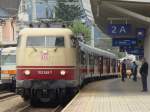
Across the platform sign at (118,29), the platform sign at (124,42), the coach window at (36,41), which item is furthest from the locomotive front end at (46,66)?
the platform sign at (124,42)

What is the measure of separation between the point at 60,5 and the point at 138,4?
→ 217 feet

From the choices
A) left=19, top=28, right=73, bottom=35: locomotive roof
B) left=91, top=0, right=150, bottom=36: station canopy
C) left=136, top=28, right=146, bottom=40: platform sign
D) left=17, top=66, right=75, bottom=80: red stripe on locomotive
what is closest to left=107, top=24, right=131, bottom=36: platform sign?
left=136, top=28, right=146, bottom=40: platform sign

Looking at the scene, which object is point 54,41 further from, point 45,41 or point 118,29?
point 118,29

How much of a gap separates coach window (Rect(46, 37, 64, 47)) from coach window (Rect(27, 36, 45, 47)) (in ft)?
0.67

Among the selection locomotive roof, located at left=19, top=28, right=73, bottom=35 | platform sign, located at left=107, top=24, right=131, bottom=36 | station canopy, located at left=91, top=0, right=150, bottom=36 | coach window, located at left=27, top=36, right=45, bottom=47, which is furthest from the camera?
platform sign, located at left=107, top=24, right=131, bottom=36

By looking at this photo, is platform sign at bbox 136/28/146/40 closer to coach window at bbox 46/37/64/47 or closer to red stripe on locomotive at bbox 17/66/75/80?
coach window at bbox 46/37/64/47

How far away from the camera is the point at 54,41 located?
25.2 m

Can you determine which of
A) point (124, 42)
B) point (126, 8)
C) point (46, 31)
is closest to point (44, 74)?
point (46, 31)

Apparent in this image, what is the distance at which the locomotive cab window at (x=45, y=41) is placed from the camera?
25036 mm

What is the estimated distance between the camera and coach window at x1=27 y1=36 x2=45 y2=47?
25.1 metres

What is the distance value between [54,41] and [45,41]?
367mm

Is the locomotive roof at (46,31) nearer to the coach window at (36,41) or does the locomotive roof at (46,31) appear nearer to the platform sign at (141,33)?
the coach window at (36,41)

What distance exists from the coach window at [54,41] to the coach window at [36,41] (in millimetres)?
204

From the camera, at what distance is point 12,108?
82.2 feet
